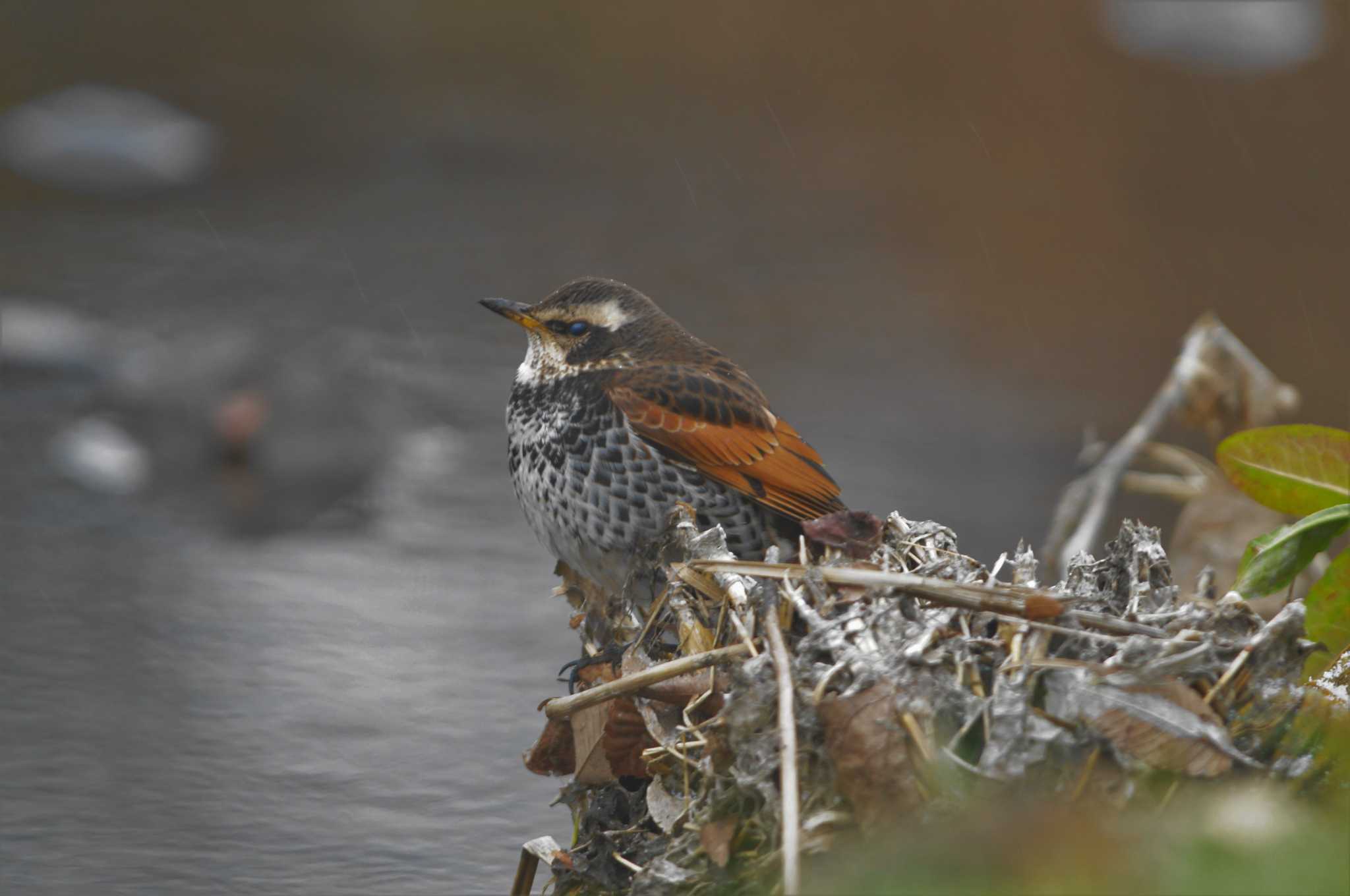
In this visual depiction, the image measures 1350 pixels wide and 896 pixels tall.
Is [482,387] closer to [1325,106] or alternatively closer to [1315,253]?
[1315,253]

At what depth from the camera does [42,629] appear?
11.5ft

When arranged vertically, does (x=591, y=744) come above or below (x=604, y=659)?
below

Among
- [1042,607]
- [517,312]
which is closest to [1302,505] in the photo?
[1042,607]

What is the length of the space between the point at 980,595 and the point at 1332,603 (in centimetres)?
70

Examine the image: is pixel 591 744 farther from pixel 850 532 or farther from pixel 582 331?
pixel 582 331

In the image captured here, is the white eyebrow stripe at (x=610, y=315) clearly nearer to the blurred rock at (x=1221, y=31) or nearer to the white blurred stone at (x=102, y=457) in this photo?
the white blurred stone at (x=102, y=457)

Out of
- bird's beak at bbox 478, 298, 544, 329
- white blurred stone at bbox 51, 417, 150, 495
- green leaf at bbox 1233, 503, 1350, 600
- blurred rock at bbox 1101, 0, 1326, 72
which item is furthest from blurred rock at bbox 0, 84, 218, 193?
green leaf at bbox 1233, 503, 1350, 600

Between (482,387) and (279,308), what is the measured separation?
35.6 inches

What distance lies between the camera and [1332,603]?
2.03 meters

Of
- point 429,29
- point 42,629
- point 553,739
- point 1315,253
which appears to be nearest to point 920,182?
point 1315,253

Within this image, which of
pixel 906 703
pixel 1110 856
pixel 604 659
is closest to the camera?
pixel 1110 856

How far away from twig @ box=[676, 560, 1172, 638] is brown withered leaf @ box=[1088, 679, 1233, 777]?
0.14 meters

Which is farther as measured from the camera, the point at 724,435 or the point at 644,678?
the point at 724,435

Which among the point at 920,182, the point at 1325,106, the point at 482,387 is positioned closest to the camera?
the point at 482,387
